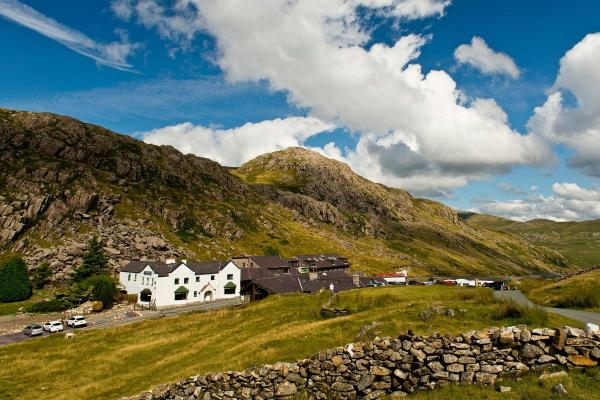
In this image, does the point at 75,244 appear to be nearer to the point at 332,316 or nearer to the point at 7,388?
the point at 7,388

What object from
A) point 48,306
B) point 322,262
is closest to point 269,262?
point 322,262

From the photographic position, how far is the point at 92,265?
12288 cm

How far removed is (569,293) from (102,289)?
10904 cm

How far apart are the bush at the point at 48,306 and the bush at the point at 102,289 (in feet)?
21.7

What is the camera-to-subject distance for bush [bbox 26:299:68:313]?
3930 inches

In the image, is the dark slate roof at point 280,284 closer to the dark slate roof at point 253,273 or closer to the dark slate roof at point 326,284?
the dark slate roof at point 326,284

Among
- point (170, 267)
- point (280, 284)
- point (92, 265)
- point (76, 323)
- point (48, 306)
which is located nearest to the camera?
point (76, 323)

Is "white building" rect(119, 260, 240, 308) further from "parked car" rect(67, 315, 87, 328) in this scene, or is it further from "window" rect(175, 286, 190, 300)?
"parked car" rect(67, 315, 87, 328)

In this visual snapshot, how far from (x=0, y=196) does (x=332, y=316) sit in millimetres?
173251

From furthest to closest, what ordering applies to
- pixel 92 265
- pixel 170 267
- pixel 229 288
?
1. pixel 229 288
2. pixel 92 265
3. pixel 170 267

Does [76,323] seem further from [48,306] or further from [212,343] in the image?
[212,343]

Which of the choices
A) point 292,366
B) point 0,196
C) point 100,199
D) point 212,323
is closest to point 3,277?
point 0,196

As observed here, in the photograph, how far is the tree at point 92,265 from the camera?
4675 inches

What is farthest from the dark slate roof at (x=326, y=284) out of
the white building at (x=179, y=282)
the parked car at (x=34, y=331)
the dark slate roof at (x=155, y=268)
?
the parked car at (x=34, y=331)
